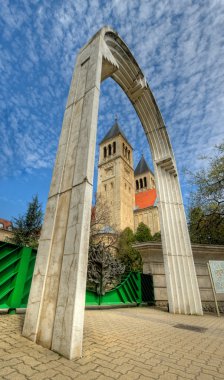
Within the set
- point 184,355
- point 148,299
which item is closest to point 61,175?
point 184,355

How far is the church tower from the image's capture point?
149 ft

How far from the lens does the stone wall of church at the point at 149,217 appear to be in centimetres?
4811

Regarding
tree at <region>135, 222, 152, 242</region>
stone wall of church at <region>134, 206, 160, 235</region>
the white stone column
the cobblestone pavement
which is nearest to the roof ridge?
stone wall of church at <region>134, 206, 160, 235</region>

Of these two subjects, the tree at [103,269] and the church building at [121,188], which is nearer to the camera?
the tree at [103,269]

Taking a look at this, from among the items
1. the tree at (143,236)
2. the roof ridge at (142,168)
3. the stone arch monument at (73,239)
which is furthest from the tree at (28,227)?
the roof ridge at (142,168)

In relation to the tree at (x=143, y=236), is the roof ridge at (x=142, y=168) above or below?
above

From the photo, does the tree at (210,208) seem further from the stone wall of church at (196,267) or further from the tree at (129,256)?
the tree at (129,256)

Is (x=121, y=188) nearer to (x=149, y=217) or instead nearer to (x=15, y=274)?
(x=149, y=217)

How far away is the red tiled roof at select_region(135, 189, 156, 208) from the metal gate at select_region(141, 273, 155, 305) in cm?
4498

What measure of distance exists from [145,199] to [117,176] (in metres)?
13.2

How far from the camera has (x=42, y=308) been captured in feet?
8.66

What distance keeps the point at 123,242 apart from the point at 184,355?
110 feet

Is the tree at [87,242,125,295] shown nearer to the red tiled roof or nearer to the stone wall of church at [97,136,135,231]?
the stone wall of church at [97,136,135,231]

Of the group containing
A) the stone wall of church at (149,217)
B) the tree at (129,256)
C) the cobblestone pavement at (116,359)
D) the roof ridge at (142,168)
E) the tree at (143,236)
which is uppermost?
the roof ridge at (142,168)
